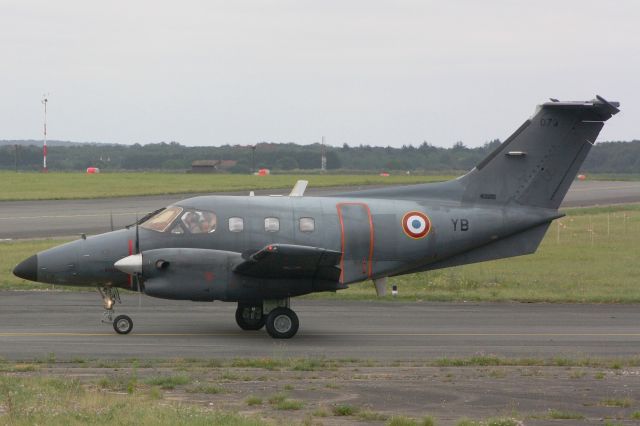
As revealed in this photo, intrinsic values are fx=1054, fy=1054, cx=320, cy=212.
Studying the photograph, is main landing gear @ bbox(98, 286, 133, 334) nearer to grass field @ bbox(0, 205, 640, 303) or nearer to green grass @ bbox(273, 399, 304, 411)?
grass field @ bbox(0, 205, 640, 303)

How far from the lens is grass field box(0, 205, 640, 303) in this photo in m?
28.5

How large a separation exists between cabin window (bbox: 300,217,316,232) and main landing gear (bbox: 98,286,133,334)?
3946 millimetres

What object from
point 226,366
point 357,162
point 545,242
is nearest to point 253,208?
point 226,366

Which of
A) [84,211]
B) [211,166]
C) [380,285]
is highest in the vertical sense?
[211,166]

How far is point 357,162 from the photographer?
11581cm

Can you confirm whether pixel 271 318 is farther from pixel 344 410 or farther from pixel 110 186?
pixel 110 186

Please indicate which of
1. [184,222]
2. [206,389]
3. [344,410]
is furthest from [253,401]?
[184,222]

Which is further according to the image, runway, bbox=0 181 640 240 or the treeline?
the treeline

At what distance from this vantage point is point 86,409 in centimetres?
1284

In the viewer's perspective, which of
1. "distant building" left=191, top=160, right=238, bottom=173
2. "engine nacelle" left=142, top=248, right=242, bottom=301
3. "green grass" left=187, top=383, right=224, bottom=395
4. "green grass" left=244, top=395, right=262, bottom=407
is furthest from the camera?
"distant building" left=191, top=160, right=238, bottom=173

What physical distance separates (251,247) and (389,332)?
11.0 feet

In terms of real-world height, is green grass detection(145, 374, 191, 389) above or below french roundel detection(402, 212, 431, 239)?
below

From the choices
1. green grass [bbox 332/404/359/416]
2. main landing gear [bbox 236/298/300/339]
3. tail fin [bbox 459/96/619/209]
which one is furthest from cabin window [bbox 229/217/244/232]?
green grass [bbox 332/404/359/416]

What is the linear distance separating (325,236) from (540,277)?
13.0m
